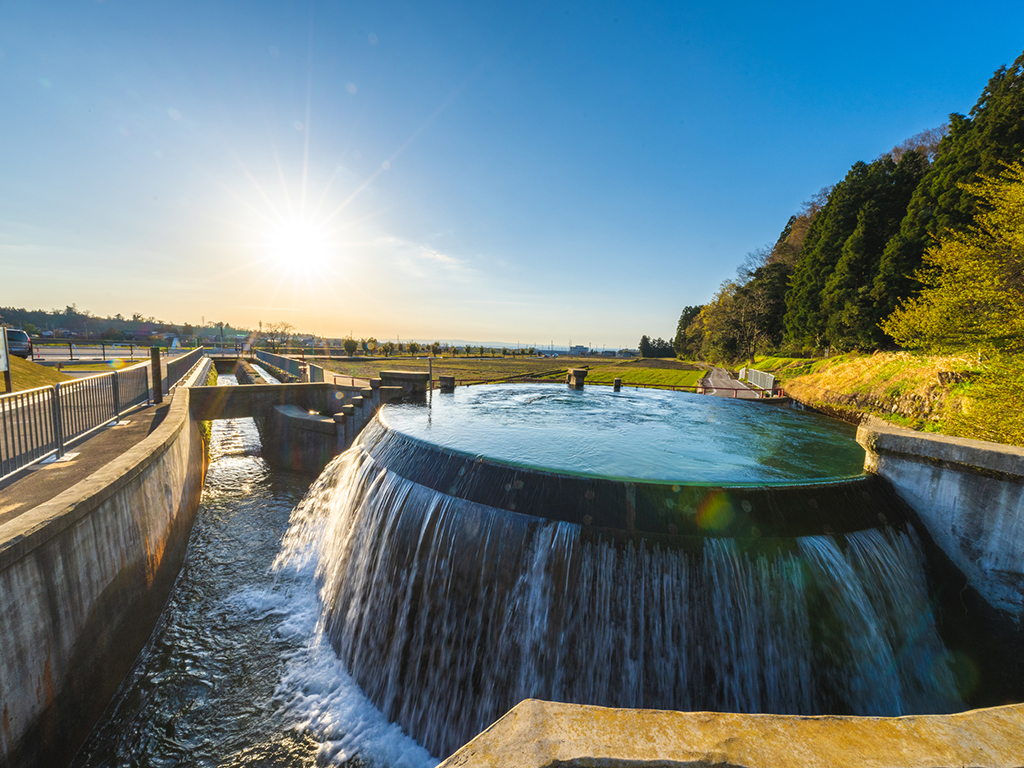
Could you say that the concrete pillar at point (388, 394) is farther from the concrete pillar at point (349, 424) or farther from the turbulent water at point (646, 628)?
the turbulent water at point (646, 628)

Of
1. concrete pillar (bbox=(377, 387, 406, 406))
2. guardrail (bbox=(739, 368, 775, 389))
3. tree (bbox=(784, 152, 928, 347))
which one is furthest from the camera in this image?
tree (bbox=(784, 152, 928, 347))

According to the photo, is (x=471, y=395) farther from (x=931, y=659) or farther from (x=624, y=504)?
(x=931, y=659)

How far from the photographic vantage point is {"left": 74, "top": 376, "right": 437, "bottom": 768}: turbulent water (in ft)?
19.2

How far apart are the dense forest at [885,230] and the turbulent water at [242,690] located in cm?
2111

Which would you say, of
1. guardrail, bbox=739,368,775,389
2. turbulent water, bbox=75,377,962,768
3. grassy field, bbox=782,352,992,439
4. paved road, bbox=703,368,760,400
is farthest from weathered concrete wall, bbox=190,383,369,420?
guardrail, bbox=739,368,775,389

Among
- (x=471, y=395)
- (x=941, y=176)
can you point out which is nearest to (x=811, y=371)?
(x=941, y=176)

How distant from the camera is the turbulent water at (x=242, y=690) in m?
5.84

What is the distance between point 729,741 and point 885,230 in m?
45.1

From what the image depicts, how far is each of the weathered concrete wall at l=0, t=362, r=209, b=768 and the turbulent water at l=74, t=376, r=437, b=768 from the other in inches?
19.6

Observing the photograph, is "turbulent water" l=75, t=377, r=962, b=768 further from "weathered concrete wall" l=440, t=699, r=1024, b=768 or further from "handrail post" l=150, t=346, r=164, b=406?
"handrail post" l=150, t=346, r=164, b=406

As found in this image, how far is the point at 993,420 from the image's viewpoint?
9977 millimetres

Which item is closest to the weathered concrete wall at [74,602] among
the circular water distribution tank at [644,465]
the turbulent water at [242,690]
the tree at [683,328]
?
the turbulent water at [242,690]

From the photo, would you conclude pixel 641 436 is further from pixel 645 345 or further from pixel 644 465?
pixel 645 345

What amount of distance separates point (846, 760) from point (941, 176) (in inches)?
1509
